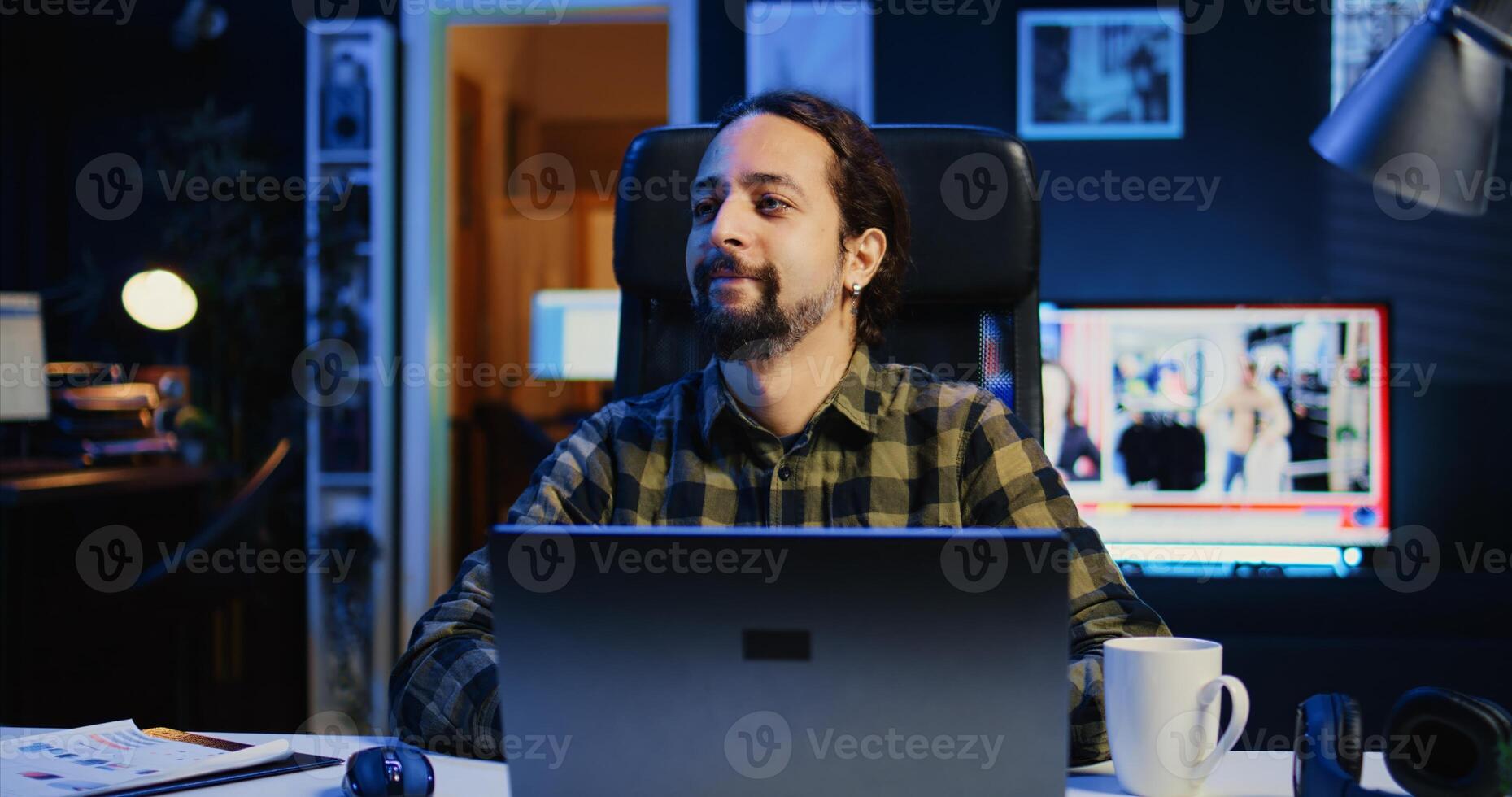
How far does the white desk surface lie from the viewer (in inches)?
33.5

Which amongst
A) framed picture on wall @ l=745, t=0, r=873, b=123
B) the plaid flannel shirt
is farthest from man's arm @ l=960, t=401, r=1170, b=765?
framed picture on wall @ l=745, t=0, r=873, b=123

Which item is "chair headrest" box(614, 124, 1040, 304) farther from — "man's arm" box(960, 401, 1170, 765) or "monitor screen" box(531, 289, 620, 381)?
"monitor screen" box(531, 289, 620, 381)

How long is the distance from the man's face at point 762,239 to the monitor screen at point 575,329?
2557mm

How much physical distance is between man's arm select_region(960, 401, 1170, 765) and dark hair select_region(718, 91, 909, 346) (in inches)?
8.0

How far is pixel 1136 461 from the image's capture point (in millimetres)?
3096

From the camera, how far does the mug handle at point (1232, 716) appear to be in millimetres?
783

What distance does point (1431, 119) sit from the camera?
113 centimetres

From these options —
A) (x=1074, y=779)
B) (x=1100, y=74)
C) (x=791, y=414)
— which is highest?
(x=1100, y=74)

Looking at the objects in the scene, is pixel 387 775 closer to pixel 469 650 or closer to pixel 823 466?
pixel 469 650

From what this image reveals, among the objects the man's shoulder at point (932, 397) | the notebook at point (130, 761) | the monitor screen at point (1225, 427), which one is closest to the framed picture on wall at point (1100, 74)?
the monitor screen at point (1225, 427)

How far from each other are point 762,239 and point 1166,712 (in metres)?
0.72

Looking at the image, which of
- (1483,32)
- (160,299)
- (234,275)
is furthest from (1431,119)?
(160,299)

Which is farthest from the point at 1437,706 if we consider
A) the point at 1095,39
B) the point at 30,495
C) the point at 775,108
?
the point at 1095,39

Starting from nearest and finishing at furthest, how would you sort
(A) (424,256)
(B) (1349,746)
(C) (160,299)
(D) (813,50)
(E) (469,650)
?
(B) (1349,746) → (E) (469,650) → (C) (160,299) → (D) (813,50) → (A) (424,256)
